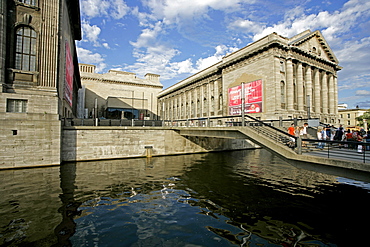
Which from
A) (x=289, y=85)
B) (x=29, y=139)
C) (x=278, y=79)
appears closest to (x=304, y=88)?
(x=289, y=85)

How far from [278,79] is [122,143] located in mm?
25180

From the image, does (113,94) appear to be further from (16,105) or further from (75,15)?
(16,105)

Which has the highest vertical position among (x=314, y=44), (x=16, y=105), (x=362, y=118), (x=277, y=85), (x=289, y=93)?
(x=314, y=44)

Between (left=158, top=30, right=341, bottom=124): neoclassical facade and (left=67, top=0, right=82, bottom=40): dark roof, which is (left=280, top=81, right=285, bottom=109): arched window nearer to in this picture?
(left=158, top=30, right=341, bottom=124): neoclassical facade

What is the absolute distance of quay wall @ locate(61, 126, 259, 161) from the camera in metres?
20.5

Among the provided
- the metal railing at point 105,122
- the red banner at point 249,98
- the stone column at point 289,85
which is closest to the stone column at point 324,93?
the stone column at point 289,85

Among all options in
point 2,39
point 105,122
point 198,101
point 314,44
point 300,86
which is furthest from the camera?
point 198,101

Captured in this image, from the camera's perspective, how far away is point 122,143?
75.4 feet

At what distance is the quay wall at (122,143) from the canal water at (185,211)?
6899 millimetres

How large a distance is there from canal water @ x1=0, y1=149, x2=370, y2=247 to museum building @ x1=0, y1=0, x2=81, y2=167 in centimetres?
370

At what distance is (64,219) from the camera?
7.38 metres

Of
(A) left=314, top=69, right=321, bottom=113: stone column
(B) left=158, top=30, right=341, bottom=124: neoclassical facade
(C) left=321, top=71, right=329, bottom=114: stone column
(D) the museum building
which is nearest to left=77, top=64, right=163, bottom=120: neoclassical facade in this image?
(B) left=158, top=30, right=341, bottom=124: neoclassical facade

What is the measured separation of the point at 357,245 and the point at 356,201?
477cm

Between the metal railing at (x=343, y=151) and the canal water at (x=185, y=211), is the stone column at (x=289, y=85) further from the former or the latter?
the metal railing at (x=343, y=151)
